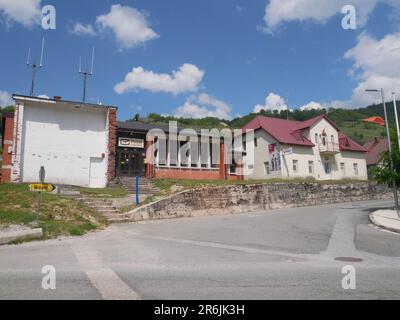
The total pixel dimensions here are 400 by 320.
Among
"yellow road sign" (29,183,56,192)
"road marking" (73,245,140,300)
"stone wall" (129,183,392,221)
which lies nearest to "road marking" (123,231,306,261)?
"road marking" (73,245,140,300)

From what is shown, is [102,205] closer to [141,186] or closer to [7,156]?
[141,186]

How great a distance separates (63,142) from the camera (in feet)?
75.9

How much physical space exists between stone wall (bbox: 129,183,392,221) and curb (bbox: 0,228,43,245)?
596 centimetres

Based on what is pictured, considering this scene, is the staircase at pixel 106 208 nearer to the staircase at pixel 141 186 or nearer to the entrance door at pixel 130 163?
the staircase at pixel 141 186

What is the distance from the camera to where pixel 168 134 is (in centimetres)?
2866

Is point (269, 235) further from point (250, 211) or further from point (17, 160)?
point (17, 160)

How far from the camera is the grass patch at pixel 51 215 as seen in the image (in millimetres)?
11430

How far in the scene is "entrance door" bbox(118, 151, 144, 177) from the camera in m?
26.2

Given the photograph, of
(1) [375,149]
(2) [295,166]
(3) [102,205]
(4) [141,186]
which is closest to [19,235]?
(3) [102,205]

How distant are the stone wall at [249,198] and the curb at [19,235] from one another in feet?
19.6

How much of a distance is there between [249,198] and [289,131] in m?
19.0

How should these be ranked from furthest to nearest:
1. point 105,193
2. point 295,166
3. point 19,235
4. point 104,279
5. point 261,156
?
1. point 261,156
2. point 295,166
3. point 105,193
4. point 19,235
5. point 104,279
